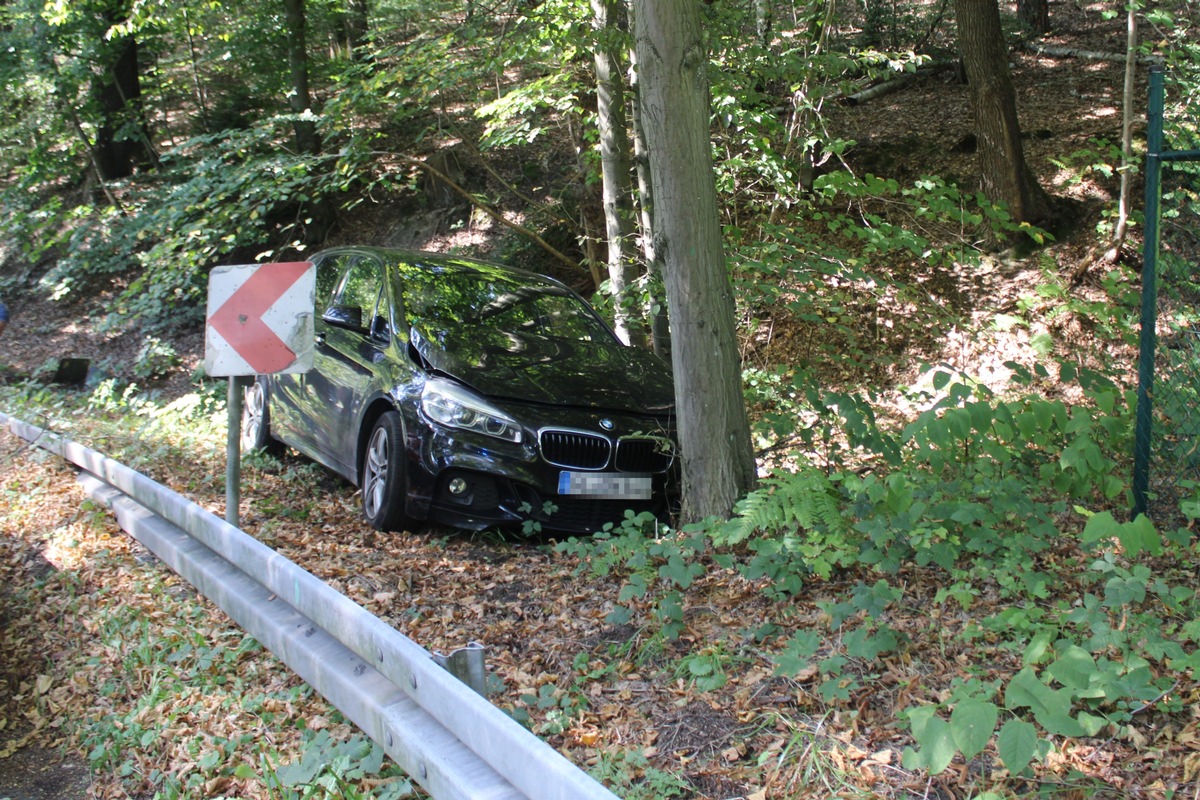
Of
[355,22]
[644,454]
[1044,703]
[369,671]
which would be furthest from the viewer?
[355,22]

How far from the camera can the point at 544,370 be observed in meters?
6.34

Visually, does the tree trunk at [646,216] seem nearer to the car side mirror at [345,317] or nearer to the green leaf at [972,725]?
the car side mirror at [345,317]

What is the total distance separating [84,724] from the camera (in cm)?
408

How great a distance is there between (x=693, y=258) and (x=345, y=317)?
275cm

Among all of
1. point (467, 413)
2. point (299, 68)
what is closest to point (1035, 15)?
point (299, 68)

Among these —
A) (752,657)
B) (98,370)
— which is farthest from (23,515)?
(98,370)

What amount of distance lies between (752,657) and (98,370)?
1374 cm

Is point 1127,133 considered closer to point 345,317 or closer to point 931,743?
point 345,317

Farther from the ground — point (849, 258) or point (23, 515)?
point (849, 258)

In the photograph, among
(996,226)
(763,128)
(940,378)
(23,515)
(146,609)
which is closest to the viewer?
(940,378)

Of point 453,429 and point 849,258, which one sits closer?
point 453,429

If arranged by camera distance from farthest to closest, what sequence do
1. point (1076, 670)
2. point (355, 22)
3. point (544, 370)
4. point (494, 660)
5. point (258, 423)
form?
point (355, 22) → point (258, 423) → point (544, 370) → point (494, 660) → point (1076, 670)

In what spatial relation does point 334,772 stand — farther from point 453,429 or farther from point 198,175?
point 198,175

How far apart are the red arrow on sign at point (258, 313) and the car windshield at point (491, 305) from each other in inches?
54.0
